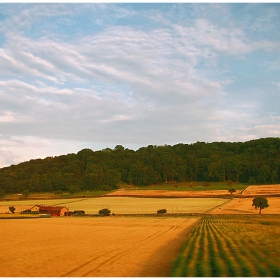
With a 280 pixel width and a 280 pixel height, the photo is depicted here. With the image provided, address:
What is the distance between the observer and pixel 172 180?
158 metres

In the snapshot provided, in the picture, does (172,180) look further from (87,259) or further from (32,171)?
(87,259)

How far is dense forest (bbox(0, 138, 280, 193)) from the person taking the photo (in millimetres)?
132500

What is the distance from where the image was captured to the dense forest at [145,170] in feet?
435

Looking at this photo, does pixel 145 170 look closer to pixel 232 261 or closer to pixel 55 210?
pixel 55 210

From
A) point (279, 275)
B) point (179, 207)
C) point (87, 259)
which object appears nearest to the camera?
point (279, 275)

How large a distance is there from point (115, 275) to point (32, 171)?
A: 488 feet

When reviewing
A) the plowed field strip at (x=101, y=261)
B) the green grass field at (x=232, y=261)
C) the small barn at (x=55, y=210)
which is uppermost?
the green grass field at (x=232, y=261)

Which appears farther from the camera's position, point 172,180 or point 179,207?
point 172,180

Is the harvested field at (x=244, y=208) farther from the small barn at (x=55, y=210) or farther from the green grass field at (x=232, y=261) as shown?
the green grass field at (x=232, y=261)

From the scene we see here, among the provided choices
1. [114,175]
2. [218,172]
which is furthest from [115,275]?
[218,172]

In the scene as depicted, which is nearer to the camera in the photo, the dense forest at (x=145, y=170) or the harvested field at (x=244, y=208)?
the harvested field at (x=244, y=208)

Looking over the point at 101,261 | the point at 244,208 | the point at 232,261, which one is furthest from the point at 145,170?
the point at 232,261

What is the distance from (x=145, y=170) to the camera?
154 m

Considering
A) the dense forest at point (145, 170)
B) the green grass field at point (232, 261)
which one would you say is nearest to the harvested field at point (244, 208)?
the green grass field at point (232, 261)
